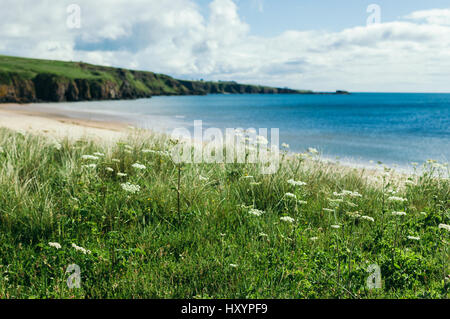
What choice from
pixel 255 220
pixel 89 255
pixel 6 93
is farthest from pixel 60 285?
pixel 6 93

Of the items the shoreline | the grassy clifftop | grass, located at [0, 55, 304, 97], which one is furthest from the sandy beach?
grass, located at [0, 55, 304, 97]

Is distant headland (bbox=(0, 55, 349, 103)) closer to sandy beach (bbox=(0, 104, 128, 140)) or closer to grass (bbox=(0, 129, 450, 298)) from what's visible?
sandy beach (bbox=(0, 104, 128, 140))

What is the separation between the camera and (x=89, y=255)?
321 cm

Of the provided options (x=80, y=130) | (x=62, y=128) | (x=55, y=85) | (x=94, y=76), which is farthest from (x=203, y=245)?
(x=94, y=76)

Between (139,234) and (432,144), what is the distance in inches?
1139

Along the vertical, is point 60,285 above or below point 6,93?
below

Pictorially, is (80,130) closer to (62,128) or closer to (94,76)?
(62,128)

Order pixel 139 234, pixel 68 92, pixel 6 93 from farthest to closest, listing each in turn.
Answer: pixel 68 92 < pixel 6 93 < pixel 139 234

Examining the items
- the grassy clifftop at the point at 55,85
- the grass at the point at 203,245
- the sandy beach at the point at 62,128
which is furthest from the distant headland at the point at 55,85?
the grass at the point at 203,245

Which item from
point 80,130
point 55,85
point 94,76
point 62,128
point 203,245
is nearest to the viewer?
point 203,245

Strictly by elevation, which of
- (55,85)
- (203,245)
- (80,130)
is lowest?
(203,245)

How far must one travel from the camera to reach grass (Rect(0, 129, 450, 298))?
298cm

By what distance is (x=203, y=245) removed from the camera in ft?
12.5
